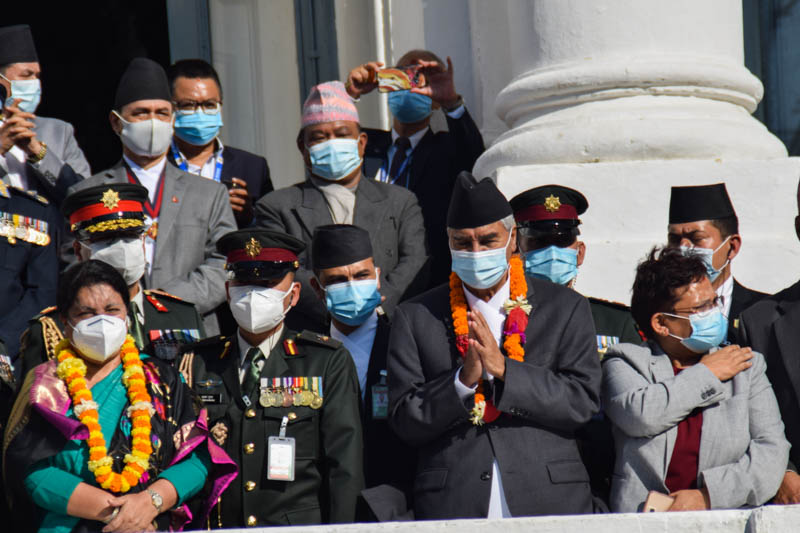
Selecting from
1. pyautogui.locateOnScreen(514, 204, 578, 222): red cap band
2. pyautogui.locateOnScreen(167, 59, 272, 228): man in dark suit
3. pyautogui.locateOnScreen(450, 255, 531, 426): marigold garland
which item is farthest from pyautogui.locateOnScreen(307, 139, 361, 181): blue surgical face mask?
pyautogui.locateOnScreen(450, 255, 531, 426): marigold garland

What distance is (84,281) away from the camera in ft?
15.7

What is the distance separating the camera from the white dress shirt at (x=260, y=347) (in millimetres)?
5156

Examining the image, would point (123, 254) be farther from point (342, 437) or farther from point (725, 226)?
point (725, 226)

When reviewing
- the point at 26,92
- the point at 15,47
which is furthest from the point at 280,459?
the point at 15,47

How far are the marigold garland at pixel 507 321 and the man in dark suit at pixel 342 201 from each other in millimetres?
1041

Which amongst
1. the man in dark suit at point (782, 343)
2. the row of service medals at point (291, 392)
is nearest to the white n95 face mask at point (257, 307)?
the row of service medals at point (291, 392)

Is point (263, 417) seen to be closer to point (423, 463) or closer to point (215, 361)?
point (215, 361)

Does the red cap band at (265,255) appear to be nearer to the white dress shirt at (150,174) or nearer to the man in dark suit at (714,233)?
the white dress shirt at (150,174)

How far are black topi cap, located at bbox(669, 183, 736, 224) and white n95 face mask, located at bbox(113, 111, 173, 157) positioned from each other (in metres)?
2.36

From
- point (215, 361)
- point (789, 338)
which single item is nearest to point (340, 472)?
point (215, 361)

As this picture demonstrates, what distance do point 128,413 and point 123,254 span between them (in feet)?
3.12

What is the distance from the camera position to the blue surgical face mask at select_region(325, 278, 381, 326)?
17.9 ft

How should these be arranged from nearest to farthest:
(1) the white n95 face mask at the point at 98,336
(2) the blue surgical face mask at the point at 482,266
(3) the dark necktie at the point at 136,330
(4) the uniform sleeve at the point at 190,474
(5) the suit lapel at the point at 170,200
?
(4) the uniform sleeve at the point at 190,474, (1) the white n95 face mask at the point at 98,336, (2) the blue surgical face mask at the point at 482,266, (3) the dark necktie at the point at 136,330, (5) the suit lapel at the point at 170,200

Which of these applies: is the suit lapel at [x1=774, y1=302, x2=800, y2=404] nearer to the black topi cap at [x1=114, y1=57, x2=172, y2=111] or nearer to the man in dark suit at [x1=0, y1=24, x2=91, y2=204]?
the black topi cap at [x1=114, y1=57, x2=172, y2=111]
